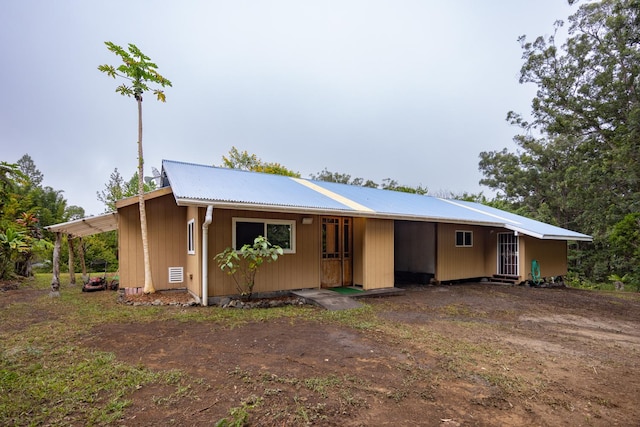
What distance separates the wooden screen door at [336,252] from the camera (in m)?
9.10

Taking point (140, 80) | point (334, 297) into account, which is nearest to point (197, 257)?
point (334, 297)

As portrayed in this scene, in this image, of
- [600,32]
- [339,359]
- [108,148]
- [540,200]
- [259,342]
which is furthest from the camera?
[540,200]

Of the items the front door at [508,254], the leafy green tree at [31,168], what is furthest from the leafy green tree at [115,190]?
the front door at [508,254]

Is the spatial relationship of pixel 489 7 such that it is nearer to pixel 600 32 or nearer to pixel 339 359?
pixel 600 32

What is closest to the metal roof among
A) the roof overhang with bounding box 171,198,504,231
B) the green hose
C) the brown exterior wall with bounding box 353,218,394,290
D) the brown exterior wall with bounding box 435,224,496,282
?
the roof overhang with bounding box 171,198,504,231

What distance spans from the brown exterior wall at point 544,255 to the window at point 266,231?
30.2ft

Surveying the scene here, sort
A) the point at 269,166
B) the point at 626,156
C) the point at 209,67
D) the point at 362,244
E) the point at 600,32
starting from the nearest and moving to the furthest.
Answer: the point at 362,244 < the point at 626,156 < the point at 600,32 < the point at 209,67 < the point at 269,166

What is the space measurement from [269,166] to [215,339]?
866 inches

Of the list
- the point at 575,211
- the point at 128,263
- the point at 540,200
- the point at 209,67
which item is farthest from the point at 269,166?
the point at 575,211

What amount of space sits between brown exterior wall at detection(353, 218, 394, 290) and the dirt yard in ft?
7.27

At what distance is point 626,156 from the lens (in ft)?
42.0

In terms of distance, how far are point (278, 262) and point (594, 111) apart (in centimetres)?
1699

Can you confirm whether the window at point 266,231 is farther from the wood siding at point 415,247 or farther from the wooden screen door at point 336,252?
the wood siding at point 415,247

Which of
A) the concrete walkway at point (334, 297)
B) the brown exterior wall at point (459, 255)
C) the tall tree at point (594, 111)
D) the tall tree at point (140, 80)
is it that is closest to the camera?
the concrete walkway at point (334, 297)
